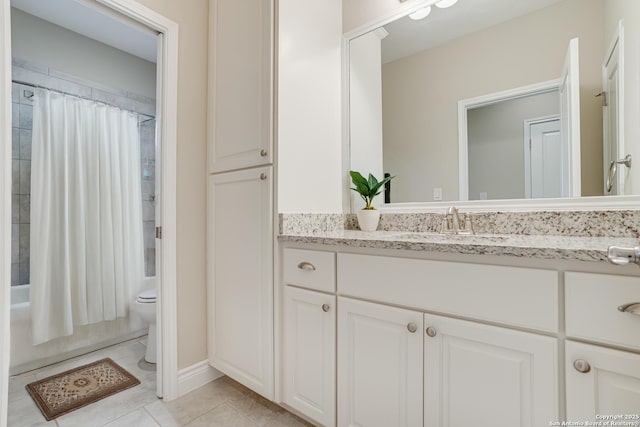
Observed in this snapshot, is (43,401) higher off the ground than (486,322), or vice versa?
(486,322)

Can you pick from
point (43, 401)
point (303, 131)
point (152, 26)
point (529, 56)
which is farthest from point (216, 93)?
point (43, 401)

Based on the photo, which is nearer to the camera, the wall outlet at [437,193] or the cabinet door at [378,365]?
the cabinet door at [378,365]

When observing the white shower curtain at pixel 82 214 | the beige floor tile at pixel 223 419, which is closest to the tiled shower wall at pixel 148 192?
the white shower curtain at pixel 82 214

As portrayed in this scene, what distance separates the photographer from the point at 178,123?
64.1 inches

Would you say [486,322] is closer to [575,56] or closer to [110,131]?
[575,56]

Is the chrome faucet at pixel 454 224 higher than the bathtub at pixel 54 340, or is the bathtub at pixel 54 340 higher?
the chrome faucet at pixel 454 224

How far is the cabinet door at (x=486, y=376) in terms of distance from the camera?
0.79 metres

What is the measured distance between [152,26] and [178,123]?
18.9 inches

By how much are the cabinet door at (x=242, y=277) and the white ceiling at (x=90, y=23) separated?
1.30 metres

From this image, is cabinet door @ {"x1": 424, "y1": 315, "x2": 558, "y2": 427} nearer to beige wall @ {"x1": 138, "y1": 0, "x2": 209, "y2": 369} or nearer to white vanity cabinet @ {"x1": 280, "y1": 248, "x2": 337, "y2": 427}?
white vanity cabinet @ {"x1": 280, "y1": 248, "x2": 337, "y2": 427}

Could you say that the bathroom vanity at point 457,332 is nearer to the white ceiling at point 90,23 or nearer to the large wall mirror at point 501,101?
the large wall mirror at point 501,101

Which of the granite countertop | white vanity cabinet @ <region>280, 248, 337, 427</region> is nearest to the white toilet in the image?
white vanity cabinet @ <region>280, 248, 337, 427</region>

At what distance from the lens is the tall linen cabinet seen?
1.39 meters

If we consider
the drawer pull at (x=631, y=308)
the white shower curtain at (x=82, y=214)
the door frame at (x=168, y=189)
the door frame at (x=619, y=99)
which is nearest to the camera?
the drawer pull at (x=631, y=308)
